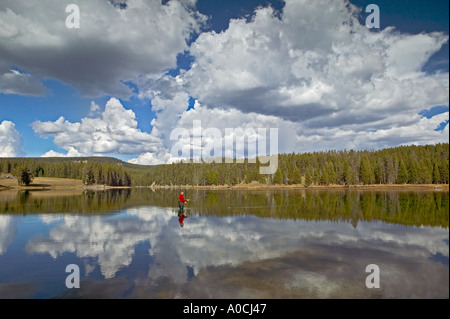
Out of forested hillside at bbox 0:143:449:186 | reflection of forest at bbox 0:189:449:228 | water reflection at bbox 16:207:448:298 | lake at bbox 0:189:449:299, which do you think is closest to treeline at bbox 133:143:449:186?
forested hillside at bbox 0:143:449:186

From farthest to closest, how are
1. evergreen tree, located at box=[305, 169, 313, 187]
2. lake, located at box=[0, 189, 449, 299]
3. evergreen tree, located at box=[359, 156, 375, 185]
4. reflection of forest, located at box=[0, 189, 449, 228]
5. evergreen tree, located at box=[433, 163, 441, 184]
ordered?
evergreen tree, located at box=[305, 169, 313, 187] < evergreen tree, located at box=[359, 156, 375, 185] < evergreen tree, located at box=[433, 163, 441, 184] < reflection of forest, located at box=[0, 189, 449, 228] < lake, located at box=[0, 189, 449, 299]

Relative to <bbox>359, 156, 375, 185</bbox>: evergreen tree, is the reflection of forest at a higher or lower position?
lower

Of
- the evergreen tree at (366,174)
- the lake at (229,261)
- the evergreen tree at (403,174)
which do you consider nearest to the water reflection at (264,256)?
the lake at (229,261)

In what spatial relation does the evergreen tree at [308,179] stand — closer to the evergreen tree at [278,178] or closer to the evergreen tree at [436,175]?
the evergreen tree at [278,178]

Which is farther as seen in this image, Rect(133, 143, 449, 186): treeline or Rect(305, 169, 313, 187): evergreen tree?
Rect(305, 169, 313, 187): evergreen tree

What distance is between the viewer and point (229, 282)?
10797 mm

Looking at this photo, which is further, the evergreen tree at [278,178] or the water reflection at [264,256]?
the evergreen tree at [278,178]

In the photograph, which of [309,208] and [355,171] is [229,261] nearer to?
[309,208]

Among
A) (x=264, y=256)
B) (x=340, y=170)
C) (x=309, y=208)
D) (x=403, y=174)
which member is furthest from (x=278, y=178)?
(x=264, y=256)

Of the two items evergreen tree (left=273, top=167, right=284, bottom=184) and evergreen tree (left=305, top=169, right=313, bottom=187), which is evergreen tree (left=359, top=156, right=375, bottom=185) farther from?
evergreen tree (left=273, top=167, right=284, bottom=184)

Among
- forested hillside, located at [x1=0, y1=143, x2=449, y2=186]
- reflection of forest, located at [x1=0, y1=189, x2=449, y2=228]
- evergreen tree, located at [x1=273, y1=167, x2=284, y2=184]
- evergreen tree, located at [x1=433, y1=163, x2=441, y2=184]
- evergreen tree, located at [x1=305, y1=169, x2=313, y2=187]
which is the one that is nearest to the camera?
reflection of forest, located at [x1=0, y1=189, x2=449, y2=228]
